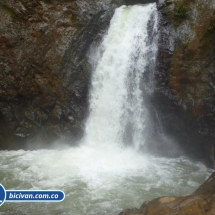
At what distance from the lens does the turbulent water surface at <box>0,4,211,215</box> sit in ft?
22.7

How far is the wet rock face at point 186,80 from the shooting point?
8.68 m

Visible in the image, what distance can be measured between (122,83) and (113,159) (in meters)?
3.11

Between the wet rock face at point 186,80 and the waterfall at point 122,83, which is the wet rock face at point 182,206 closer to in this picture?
the wet rock face at point 186,80

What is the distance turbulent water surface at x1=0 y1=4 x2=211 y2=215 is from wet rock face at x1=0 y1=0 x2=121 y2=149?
61cm

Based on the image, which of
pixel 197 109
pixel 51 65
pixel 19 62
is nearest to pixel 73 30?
pixel 51 65

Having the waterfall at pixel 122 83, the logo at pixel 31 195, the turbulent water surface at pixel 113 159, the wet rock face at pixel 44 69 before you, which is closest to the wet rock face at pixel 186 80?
the turbulent water surface at pixel 113 159

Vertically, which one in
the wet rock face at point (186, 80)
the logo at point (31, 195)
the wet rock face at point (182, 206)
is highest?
the wet rock face at point (186, 80)

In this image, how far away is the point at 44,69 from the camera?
1030 centimetres

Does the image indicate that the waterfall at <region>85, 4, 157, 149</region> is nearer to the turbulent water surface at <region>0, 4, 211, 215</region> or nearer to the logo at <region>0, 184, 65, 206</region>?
the turbulent water surface at <region>0, 4, 211, 215</region>

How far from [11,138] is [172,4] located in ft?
Result: 27.7

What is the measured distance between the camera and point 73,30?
1048 cm

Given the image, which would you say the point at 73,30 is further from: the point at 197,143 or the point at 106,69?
the point at 197,143

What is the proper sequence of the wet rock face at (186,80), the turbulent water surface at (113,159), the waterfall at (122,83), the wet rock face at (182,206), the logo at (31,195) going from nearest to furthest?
the wet rock face at (182,206)
the logo at (31,195)
the turbulent water surface at (113,159)
the wet rock face at (186,80)
the waterfall at (122,83)

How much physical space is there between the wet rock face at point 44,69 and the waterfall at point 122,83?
1.91ft
